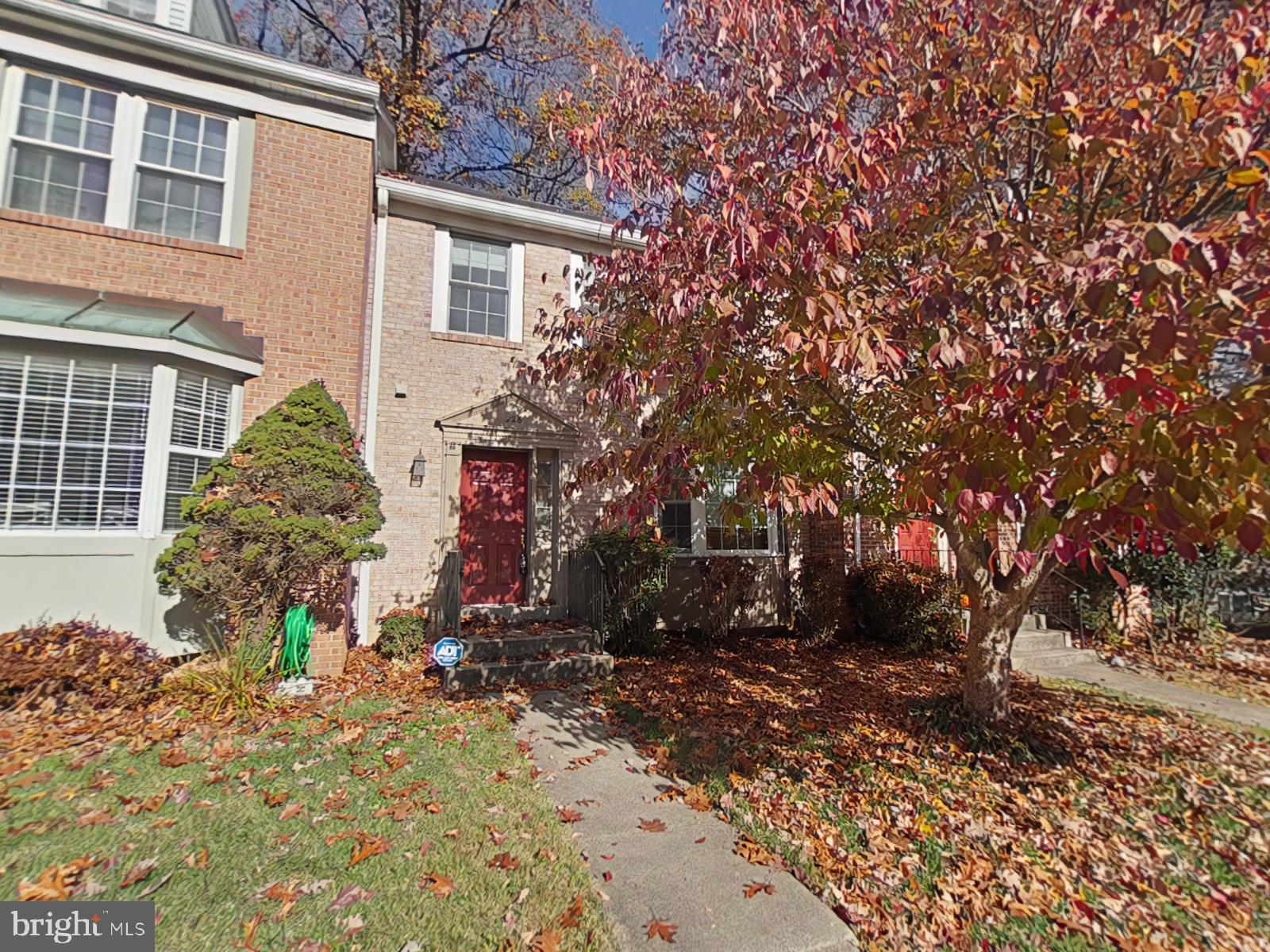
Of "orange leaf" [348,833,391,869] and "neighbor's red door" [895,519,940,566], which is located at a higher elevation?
"neighbor's red door" [895,519,940,566]

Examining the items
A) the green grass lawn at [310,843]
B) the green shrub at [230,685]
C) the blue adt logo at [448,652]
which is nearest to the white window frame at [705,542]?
the blue adt logo at [448,652]

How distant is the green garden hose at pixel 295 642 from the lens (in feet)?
21.4

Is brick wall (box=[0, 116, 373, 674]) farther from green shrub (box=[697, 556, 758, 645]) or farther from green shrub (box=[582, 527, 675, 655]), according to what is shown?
green shrub (box=[697, 556, 758, 645])

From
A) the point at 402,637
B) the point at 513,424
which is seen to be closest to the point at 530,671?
the point at 402,637

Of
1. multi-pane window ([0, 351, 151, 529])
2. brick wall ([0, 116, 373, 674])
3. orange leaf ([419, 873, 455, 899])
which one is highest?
brick wall ([0, 116, 373, 674])

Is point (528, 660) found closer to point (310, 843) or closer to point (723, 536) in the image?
point (310, 843)

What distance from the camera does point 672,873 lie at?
3352mm

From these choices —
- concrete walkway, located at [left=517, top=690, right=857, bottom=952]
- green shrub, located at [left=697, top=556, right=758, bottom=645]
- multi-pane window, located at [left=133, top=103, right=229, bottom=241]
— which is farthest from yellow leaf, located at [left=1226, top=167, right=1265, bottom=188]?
multi-pane window, located at [left=133, top=103, right=229, bottom=241]

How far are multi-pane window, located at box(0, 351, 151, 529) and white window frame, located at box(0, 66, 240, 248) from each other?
198cm

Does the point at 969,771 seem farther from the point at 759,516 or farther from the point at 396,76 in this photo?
the point at 396,76

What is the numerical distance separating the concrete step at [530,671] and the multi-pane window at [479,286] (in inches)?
196

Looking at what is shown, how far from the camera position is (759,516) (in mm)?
4332

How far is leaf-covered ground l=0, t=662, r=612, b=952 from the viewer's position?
284 cm

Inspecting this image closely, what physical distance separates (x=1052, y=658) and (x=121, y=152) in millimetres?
13864
